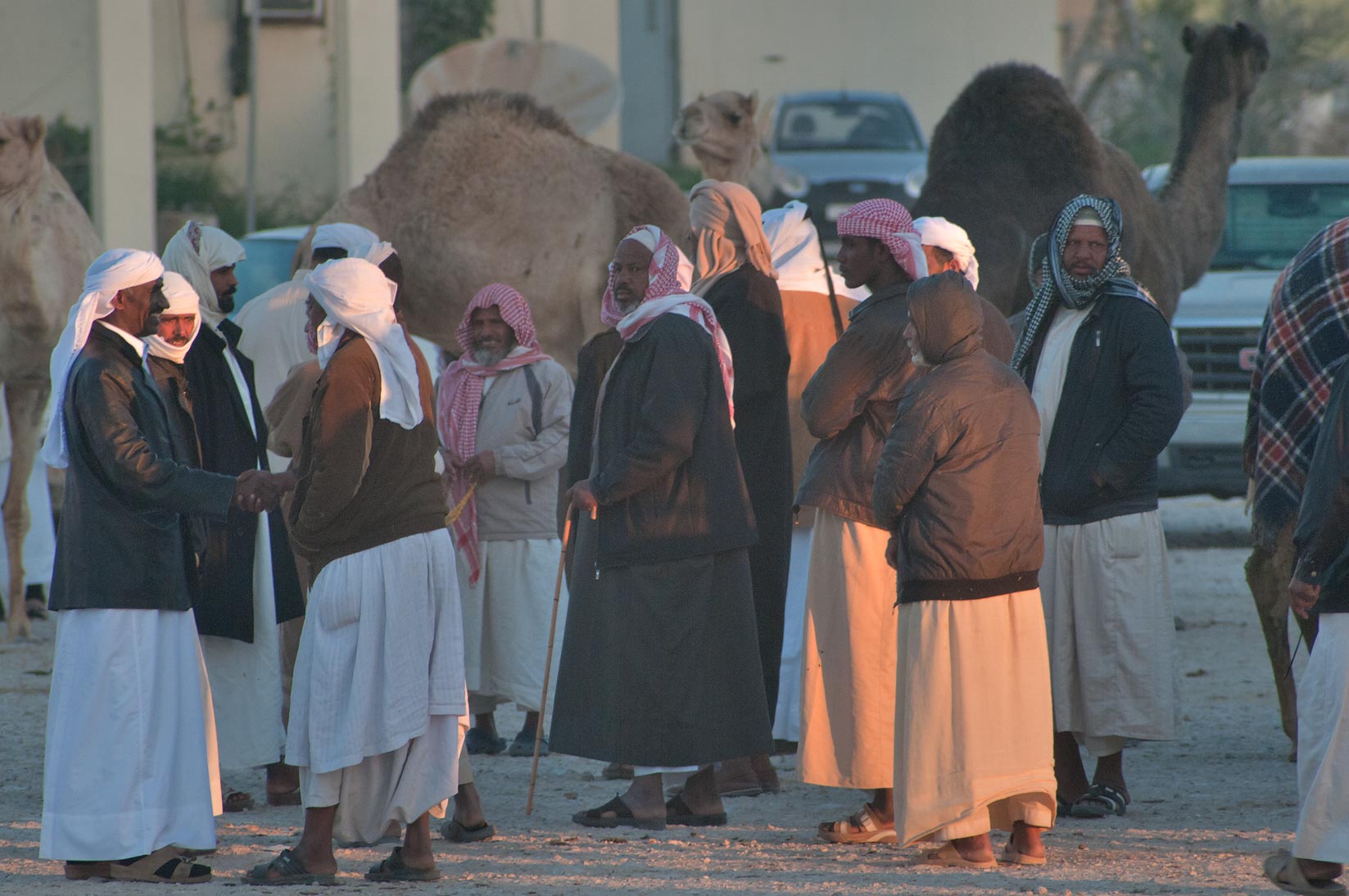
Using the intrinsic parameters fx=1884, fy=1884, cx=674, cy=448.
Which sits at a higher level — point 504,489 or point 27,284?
point 27,284

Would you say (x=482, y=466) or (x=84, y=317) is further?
(x=482, y=466)

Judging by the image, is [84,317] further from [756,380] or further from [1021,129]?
[1021,129]

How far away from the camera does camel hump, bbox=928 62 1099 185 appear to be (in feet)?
30.9

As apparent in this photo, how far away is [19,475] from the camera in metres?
9.60

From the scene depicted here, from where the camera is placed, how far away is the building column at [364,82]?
55.9ft

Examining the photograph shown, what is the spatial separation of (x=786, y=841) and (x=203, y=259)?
286 cm

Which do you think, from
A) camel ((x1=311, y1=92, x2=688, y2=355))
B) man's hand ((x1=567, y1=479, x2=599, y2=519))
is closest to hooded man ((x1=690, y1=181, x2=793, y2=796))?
man's hand ((x1=567, y1=479, x2=599, y2=519))

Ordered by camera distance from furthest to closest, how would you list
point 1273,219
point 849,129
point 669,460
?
point 849,129
point 1273,219
point 669,460

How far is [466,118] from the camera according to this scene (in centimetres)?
1023

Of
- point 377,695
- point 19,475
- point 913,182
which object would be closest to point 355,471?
point 377,695

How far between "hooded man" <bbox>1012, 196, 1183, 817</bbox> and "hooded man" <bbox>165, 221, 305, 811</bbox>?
255 centimetres

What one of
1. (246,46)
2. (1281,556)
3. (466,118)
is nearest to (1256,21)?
(246,46)

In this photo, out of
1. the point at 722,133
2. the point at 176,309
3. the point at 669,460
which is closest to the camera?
the point at 669,460

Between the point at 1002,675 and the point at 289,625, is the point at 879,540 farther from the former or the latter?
the point at 289,625
